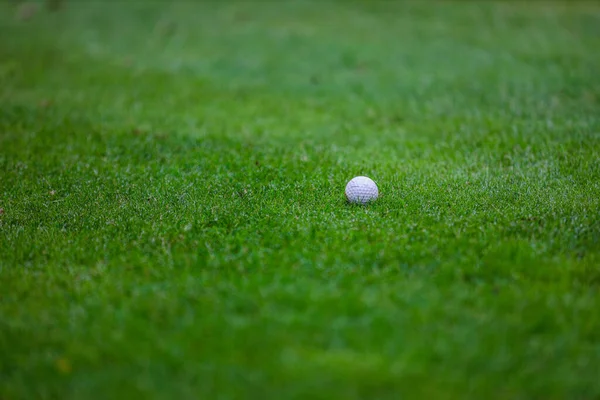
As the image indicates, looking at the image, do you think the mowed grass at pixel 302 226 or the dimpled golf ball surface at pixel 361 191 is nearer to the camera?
the mowed grass at pixel 302 226

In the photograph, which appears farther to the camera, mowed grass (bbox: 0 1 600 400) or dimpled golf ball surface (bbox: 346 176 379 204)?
dimpled golf ball surface (bbox: 346 176 379 204)

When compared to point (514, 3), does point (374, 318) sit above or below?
below

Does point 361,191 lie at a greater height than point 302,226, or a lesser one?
greater

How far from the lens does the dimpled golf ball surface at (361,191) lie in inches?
251

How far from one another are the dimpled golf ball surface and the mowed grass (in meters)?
0.18

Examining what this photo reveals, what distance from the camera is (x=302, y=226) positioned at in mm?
5855

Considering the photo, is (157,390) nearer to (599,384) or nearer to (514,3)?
(599,384)

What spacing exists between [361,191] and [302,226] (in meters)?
0.98

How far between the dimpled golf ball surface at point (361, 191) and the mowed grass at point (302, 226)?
0.18 m

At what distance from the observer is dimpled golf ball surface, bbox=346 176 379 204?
Result: 638 cm

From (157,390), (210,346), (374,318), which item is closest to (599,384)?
(374,318)

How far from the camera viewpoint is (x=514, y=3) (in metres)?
17.5

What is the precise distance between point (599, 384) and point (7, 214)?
652cm

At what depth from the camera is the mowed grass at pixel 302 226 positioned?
12.3ft
